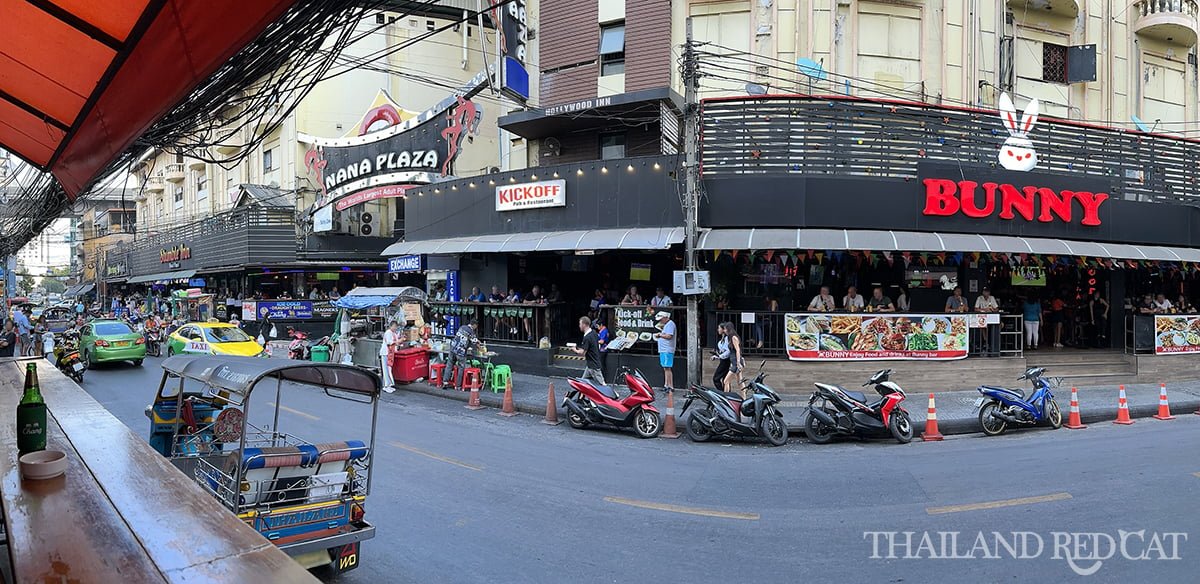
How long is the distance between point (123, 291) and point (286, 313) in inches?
1799

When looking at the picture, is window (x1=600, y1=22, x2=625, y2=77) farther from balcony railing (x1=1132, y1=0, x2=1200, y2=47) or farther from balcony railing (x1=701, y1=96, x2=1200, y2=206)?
balcony railing (x1=1132, y1=0, x2=1200, y2=47)

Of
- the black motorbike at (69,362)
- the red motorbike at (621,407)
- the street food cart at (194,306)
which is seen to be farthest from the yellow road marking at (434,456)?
the street food cart at (194,306)

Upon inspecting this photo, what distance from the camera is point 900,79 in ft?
62.7

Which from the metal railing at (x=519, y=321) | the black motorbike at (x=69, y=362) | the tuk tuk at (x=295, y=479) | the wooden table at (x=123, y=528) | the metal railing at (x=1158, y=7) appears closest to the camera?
the wooden table at (x=123, y=528)

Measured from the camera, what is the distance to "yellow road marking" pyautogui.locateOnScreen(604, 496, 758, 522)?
752 centimetres

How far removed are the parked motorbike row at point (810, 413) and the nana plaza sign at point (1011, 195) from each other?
5.92 meters

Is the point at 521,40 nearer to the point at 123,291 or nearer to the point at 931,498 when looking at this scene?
the point at 931,498

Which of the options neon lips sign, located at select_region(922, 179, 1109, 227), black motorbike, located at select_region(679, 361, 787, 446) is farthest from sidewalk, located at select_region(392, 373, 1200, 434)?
neon lips sign, located at select_region(922, 179, 1109, 227)

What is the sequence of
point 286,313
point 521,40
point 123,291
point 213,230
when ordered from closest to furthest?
point 521,40, point 286,313, point 213,230, point 123,291

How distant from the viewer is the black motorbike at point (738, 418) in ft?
36.8

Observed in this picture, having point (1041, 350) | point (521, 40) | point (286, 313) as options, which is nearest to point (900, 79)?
Answer: point (1041, 350)

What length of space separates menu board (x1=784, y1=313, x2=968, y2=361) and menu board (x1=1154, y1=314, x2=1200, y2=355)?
6824mm

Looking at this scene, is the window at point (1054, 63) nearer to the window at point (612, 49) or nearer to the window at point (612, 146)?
the window at point (612, 49)

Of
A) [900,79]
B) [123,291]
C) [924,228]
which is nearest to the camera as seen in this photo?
[924,228]
